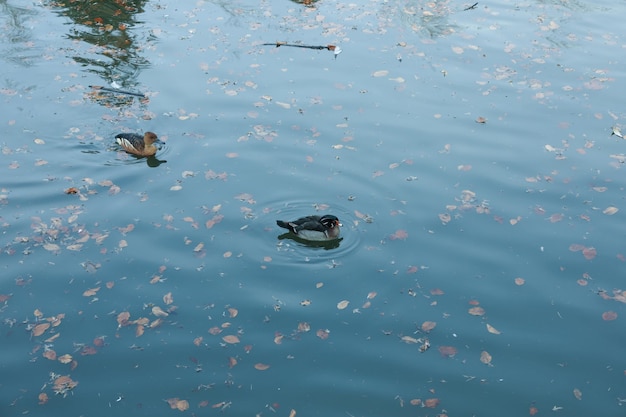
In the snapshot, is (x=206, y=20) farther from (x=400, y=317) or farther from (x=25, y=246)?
(x=400, y=317)

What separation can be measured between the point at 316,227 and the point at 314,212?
77 cm

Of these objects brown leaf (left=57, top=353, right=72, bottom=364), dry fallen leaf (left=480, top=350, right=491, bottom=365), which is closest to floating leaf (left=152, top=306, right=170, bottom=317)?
brown leaf (left=57, top=353, right=72, bottom=364)

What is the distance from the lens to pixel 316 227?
9125mm

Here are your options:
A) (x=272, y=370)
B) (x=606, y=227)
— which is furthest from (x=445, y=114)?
(x=272, y=370)

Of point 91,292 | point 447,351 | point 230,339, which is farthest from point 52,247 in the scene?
point 447,351

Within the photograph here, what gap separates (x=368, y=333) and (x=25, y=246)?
496 centimetres

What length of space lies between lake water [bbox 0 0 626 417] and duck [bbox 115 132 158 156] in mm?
190

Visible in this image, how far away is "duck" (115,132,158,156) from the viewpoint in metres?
11.0

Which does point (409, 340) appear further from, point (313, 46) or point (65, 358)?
point (313, 46)

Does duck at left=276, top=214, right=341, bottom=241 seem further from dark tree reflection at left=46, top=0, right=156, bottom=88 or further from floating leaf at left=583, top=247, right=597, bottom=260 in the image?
dark tree reflection at left=46, top=0, right=156, bottom=88

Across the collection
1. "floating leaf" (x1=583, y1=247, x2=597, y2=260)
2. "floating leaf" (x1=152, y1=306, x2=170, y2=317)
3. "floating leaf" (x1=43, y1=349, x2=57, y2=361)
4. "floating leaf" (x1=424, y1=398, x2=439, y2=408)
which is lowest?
"floating leaf" (x1=43, y1=349, x2=57, y2=361)

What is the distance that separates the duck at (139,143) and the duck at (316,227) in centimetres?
311

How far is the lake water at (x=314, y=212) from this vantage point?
741 cm

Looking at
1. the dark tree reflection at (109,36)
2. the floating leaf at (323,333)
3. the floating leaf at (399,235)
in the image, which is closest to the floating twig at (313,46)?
the dark tree reflection at (109,36)
